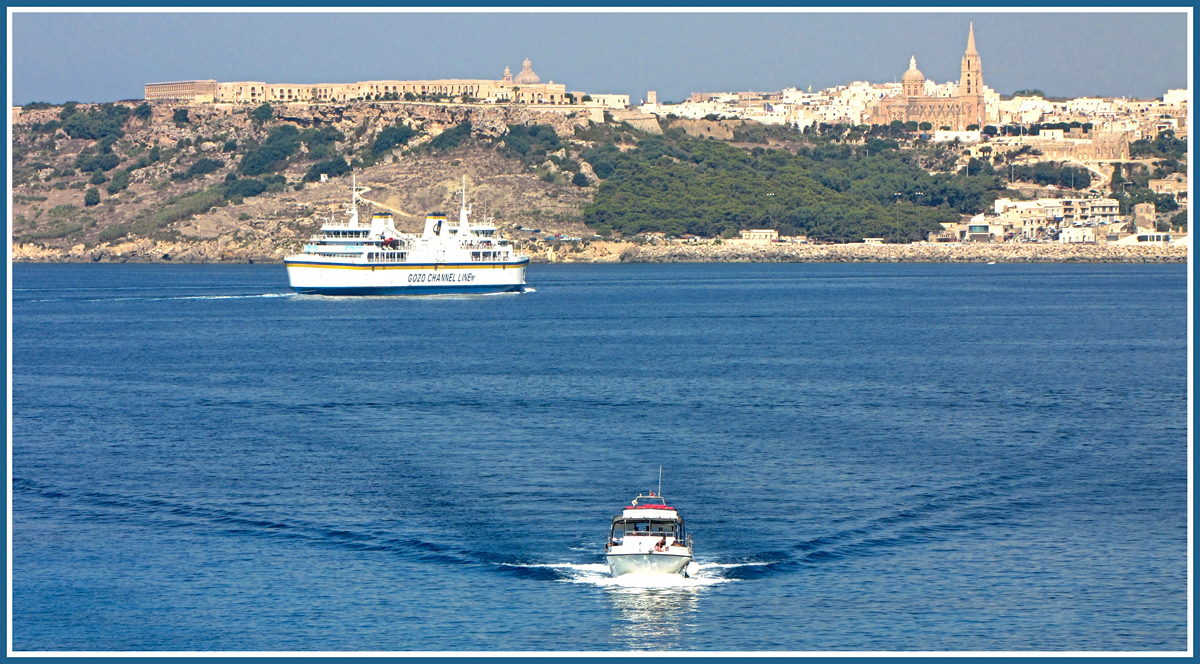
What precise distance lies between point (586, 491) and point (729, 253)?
429 feet

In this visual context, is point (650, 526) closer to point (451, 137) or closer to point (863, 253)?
point (863, 253)

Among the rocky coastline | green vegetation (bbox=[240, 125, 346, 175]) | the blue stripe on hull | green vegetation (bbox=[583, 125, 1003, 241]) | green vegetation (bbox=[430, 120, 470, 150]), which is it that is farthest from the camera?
green vegetation (bbox=[240, 125, 346, 175])

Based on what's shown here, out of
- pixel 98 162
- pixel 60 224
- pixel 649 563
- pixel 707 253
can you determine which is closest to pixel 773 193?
pixel 707 253

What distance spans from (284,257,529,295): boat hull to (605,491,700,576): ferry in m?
66.9

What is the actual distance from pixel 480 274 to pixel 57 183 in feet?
353

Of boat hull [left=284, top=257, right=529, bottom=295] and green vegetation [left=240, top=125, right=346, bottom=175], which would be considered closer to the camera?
boat hull [left=284, top=257, right=529, bottom=295]

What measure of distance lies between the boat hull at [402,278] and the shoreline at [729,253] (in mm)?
59053

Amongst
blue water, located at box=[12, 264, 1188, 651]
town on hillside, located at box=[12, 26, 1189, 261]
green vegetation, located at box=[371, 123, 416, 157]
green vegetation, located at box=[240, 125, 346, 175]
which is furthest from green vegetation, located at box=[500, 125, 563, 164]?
blue water, located at box=[12, 264, 1188, 651]

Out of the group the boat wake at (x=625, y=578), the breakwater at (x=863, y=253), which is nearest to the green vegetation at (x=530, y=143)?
the breakwater at (x=863, y=253)

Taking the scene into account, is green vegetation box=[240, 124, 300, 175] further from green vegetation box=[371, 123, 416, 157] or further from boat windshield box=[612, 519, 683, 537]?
boat windshield box=[612, 519, 683, 537]

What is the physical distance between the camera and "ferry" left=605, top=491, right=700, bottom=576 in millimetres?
23516

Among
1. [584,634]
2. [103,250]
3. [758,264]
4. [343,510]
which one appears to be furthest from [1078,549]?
[103,250]

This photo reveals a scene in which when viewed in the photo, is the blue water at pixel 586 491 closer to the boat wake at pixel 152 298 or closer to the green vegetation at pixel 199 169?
the boat wake at pixel 152 298

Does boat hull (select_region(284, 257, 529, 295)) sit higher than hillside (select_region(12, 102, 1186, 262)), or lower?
lower
